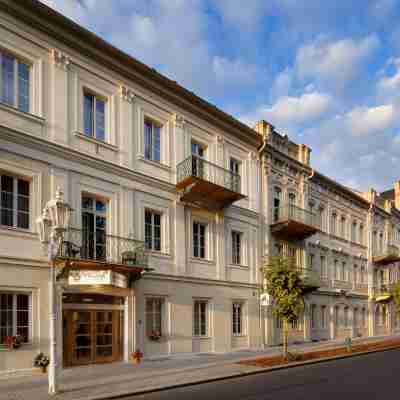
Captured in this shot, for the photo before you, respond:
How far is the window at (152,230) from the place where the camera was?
19.1m

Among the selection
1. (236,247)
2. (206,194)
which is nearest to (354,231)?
(236,247)

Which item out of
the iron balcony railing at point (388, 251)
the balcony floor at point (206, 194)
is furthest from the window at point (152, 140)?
the iron balcony railing at point (388, 251)

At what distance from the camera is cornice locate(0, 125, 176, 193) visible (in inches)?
570

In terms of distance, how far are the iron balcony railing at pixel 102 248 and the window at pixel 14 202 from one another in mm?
1375

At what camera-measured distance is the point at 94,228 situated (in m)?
16.9

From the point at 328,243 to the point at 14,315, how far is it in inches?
938

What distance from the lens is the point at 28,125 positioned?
15.0 meters

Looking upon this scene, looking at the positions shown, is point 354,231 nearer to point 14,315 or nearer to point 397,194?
point 397,194

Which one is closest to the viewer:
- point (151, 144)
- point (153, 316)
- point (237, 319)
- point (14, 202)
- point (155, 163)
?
point (14, 202)

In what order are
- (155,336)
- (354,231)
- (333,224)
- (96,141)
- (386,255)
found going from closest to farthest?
(96,141)
(155,336)
(333,224)
(354,231)
(386,255)

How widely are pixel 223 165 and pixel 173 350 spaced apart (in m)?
8.59

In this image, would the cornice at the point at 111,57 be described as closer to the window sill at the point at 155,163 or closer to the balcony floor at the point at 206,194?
the window sill at the point at 155,163

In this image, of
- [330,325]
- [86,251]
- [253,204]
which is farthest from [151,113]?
[330,325]

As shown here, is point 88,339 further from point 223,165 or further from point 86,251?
point 223,165
